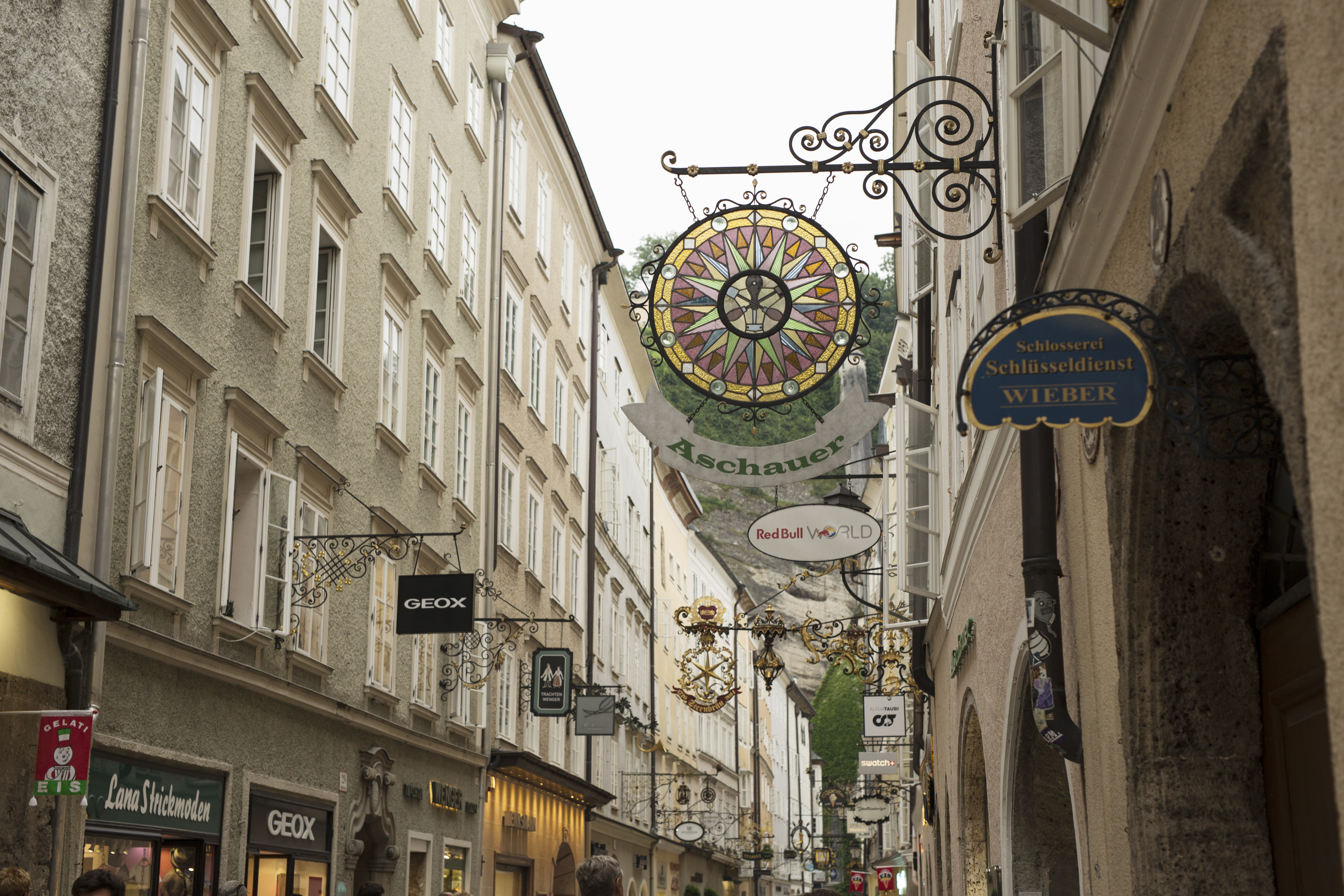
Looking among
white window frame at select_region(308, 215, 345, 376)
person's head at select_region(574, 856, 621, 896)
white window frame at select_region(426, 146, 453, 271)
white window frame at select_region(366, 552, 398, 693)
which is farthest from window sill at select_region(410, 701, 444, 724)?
person's head at select_region(574, 856, 621, 896)

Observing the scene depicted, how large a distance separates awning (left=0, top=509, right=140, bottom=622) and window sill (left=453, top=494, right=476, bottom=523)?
11.5 metres

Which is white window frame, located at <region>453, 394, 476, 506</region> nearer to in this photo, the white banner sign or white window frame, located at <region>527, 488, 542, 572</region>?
white window frame, located at <region>527, 488, 542, 572</region>

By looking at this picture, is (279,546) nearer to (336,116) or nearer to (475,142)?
(336,116)

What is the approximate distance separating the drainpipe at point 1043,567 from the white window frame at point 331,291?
9725 mm

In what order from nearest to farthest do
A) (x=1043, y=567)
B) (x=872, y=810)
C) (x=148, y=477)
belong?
(x=1043, y=567), (x=148, y=477), (x=872, y=810)

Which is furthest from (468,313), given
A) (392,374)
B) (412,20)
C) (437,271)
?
(412,20)

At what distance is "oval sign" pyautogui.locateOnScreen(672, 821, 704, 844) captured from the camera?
122 ft

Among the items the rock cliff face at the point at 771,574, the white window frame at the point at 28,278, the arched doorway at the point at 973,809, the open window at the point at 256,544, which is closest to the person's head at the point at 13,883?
the white window frame at the point at 28,278

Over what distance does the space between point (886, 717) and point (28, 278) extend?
60.7ft

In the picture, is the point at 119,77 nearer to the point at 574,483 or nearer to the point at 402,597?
the point at 402,597

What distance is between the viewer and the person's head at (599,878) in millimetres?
5375

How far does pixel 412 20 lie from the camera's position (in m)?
20.1

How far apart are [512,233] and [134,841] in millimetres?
16346

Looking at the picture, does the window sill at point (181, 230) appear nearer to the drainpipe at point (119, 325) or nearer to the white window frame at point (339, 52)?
the drainpipe at point (119, 325)
